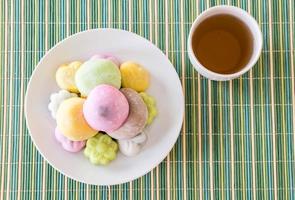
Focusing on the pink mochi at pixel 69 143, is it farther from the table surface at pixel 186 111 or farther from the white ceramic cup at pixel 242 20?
the white ceramic cup at pixel 242 20

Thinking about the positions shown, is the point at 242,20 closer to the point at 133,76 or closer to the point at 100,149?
the point at 133,76

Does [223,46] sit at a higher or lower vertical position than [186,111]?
higher

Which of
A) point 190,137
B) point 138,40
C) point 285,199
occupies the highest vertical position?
point 138,40

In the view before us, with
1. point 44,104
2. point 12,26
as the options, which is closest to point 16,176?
point 44,104

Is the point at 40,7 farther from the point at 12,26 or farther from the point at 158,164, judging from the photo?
the point at 158,164

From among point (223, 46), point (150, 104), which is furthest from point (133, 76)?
point (223, 46)

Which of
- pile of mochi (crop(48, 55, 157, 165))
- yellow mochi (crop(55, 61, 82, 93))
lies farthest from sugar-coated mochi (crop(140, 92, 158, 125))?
yellow mochi (crop(55, 61, 82, 93))
